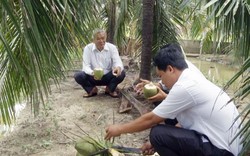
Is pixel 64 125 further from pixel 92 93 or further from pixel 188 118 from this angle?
pixel 188 118

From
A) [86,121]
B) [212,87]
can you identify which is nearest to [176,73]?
[212,87]

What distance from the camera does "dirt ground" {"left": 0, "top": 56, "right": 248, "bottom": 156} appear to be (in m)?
3.81

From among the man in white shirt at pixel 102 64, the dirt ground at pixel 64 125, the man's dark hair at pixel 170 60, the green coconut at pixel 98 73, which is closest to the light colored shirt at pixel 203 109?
the man's dark hair at pixel 170 60

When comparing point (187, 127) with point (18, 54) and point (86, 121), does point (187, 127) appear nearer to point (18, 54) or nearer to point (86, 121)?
point (18, 54)

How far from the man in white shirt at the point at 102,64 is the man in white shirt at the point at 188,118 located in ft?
8.59

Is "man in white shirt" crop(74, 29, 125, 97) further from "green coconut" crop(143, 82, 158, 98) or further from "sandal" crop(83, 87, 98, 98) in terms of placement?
"green coconut" crop(143, 82, 158, 98)

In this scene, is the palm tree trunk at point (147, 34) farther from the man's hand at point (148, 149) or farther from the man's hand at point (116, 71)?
the man's hand at point (148, 149)

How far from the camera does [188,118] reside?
9.07ft

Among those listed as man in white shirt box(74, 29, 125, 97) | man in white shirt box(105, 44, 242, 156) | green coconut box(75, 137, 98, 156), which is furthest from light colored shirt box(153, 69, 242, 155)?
man in white shirt box(74, 29, 125, 97)

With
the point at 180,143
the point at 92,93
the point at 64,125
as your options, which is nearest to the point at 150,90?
the point at 180,143

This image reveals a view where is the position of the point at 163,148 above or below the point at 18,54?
below

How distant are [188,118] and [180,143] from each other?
197mm

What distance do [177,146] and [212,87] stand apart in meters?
0.50

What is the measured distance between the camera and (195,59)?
14562 millimetres
